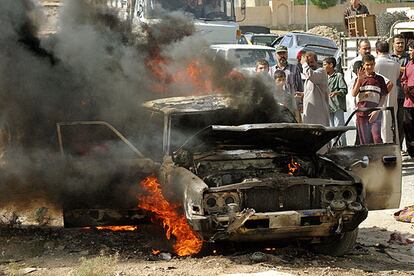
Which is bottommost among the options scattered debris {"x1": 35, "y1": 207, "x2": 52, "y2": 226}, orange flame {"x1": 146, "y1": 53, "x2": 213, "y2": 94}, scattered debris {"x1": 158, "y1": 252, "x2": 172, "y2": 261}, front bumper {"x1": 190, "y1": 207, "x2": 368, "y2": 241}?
scattered debris {"x1": 158, "y1": 252, "x2": 172, "y2": 261}

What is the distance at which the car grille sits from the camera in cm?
699

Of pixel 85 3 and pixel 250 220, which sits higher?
pixel 85 3

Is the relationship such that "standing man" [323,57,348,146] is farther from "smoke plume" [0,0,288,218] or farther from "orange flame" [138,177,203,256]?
"orange flame" [138,177,203,256]

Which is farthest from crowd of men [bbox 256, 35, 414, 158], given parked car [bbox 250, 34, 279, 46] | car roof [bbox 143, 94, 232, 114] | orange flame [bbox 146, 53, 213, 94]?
parked car [bbox 250, 34, 279, 46]

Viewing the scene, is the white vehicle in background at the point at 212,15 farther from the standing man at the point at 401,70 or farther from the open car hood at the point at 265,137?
the open car hood at the point at 265,137

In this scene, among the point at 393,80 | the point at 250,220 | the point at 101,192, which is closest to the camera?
the point at 250,220

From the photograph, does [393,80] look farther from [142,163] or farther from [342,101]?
[142,163]

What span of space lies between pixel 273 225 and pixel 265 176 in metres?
0.74

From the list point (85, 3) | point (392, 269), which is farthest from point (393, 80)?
point (392, 269)

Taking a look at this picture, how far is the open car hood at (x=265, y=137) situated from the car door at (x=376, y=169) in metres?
0.36

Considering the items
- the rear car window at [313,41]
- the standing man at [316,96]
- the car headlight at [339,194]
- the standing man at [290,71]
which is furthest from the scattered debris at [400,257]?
the rear car window at [313,41]

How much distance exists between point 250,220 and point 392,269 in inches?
55.6

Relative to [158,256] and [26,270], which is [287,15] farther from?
[26,270]

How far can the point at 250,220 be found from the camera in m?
6.83
